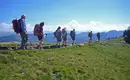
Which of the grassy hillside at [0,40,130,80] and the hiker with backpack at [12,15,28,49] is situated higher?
the hiker with backpack at [12,15,28,49]

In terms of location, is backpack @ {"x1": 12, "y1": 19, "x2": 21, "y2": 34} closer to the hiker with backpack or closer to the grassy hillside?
the hiker with backpack

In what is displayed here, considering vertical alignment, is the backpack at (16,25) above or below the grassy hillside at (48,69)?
above

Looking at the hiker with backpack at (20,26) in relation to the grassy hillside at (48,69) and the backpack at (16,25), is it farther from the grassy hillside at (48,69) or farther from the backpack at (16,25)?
the grassy hillside at (48,69)

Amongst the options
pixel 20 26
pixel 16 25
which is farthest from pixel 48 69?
pixel 16 25

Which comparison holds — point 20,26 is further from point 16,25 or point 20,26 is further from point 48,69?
point 48,69

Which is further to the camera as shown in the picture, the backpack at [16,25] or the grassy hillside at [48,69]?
the backpack at [16,25]

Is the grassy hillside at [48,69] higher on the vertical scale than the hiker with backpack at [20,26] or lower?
lower

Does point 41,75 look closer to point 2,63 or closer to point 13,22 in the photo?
point 2,63

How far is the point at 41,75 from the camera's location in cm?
1692

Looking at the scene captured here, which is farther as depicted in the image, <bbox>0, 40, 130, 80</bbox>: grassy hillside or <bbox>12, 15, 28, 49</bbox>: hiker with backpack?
<bbox>12, 15, 28, 49</bbox>: hiker with backpack

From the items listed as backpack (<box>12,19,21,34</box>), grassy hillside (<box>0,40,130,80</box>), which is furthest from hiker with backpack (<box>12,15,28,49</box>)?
grassy hillside (<box>0,40,130,80</box>)

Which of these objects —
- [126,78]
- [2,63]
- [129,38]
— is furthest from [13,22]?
[129,38]

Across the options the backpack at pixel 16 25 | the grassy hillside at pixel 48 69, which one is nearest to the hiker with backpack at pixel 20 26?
the backpack at pixel 16 25

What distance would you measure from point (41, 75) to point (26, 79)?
1434 mm
